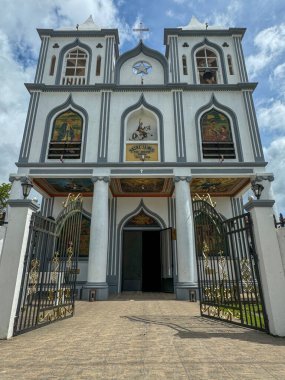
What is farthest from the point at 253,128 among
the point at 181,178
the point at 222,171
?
the point at 181,178

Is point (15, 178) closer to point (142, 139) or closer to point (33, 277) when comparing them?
point (142, 139)

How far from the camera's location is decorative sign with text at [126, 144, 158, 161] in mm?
10750

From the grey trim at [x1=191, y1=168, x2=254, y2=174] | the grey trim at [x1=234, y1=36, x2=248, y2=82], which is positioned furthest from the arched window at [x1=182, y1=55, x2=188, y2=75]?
the grey trim at [x1=191, y1=168, x2=254, y2=174]

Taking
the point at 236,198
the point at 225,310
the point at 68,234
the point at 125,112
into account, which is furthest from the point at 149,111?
the point at 225,310

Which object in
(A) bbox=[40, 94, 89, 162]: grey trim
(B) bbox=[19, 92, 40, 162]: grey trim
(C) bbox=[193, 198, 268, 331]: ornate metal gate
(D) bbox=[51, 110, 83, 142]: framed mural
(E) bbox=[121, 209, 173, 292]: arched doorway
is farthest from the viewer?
(E) bbox=[121, 209, 173, 292]: arched doorway

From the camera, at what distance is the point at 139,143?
1101cm

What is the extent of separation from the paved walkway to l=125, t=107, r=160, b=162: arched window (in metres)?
7.35

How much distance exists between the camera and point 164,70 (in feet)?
42.5

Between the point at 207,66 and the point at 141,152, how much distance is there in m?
6.51

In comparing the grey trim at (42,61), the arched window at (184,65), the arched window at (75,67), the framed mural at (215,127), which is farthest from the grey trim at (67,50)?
the framed mural at (215,127)

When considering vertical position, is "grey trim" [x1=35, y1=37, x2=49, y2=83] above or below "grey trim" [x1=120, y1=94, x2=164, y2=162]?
above

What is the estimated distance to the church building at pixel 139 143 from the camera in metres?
10.3

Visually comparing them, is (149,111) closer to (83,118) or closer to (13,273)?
(83,118)

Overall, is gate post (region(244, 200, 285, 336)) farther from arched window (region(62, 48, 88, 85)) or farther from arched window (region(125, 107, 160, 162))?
arched window (region(62, 48, 88, 85))
